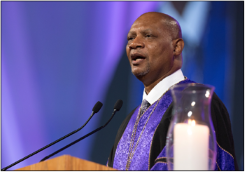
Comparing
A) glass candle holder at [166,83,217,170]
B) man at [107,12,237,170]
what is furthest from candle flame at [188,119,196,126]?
man at [107,12,237,170]

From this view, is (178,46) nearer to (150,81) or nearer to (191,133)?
(150,81)

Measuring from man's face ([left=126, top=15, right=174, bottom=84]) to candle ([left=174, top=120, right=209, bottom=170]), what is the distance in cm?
106

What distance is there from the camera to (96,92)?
3406 mm

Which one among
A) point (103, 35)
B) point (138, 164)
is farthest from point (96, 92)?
point (138, 164)

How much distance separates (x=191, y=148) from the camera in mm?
750

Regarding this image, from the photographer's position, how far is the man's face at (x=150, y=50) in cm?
182

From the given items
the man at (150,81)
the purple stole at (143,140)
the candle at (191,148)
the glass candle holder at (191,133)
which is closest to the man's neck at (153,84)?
the man at (150,81)

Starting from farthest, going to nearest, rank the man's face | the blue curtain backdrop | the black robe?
the blue curtain backdrop
the man's face
the black robe

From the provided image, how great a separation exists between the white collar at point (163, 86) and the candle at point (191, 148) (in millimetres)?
1055

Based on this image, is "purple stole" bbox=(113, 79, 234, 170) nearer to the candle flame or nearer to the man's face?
the man's face

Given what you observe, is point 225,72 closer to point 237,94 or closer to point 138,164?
point 237,94

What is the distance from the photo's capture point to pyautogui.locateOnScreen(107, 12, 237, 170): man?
163cm

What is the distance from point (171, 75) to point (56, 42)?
1886 millimetres

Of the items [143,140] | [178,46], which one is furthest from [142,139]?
[178,46]
